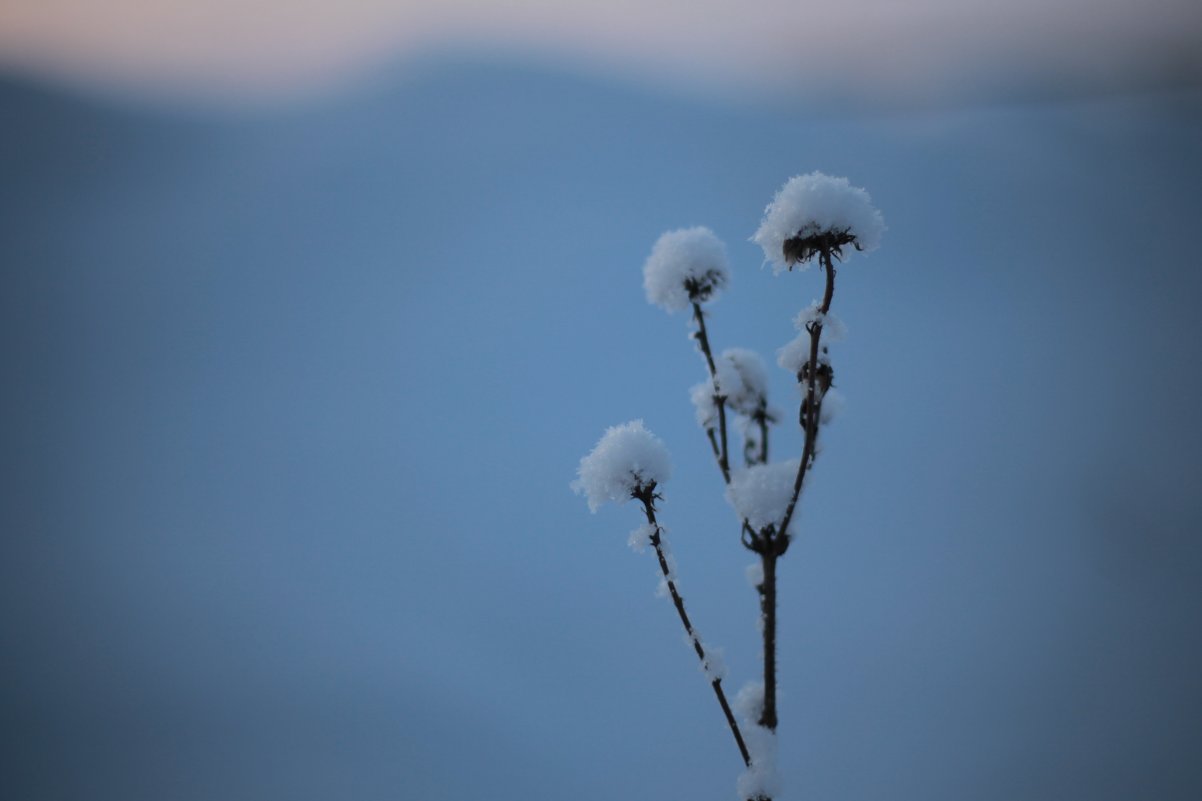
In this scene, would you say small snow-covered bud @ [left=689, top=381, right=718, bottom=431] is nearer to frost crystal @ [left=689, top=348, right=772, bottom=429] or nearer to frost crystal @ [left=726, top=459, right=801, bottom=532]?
frost crystal @ [left=689, top=348, right=772, bottom=429]

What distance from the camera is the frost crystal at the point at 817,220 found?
56 cm

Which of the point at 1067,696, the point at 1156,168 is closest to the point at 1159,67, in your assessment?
the point at 1156,168

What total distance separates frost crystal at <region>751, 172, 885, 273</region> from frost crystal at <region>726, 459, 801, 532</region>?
223 mm

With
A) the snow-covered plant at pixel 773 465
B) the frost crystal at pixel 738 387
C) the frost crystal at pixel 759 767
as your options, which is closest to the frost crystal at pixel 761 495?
the snow-covered plant at pixel 773 465

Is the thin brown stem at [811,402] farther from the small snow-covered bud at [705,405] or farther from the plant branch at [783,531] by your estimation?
the small snow-covered bud at [705,405]

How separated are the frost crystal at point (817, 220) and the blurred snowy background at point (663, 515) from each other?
505mm

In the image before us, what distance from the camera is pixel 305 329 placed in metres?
11.2

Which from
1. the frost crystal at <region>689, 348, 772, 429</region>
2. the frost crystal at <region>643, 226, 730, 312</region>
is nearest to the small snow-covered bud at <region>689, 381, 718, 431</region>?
the frost crystal at <region>689, 348, 772, 429</region>

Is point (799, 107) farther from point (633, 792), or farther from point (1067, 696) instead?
point (633, 792)

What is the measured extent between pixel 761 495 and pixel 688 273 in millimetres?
281

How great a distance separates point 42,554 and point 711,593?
5.48 metres

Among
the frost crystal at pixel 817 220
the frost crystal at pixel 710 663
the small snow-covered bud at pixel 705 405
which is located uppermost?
the frost crystal at pixel 817 220

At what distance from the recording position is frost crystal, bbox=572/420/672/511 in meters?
0.58

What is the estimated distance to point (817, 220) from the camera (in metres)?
0.55
